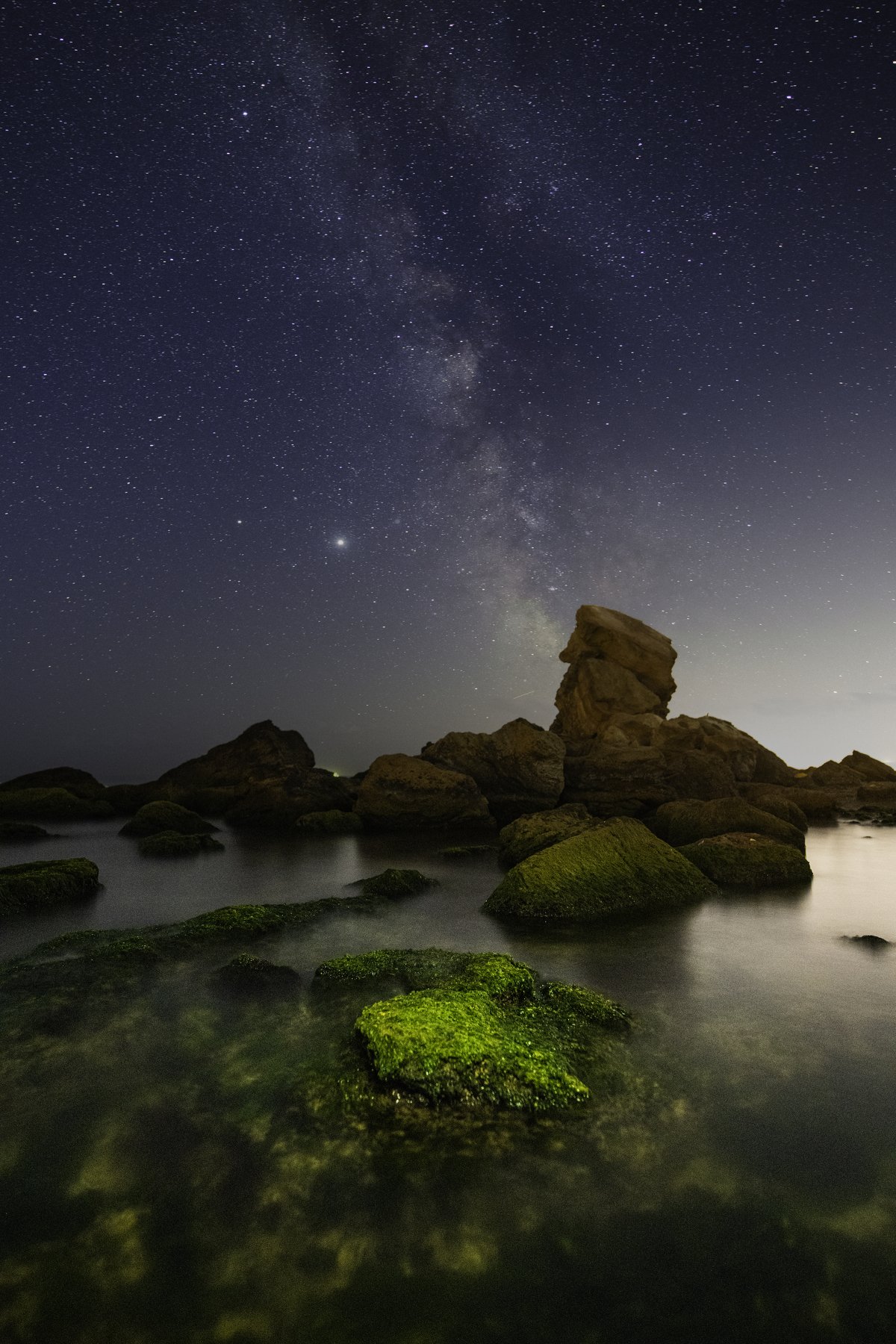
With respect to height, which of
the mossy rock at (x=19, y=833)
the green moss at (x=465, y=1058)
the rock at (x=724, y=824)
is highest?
the rock at (x=724, y=824)

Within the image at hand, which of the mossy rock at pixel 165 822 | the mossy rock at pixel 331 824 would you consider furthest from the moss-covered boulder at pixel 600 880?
the mossy rock at pixel 165 822

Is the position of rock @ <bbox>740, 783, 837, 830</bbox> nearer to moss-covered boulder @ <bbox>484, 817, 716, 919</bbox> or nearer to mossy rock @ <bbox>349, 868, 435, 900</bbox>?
moss-covered boulder @ <bbox>484, 817, 716, 919</bbox>

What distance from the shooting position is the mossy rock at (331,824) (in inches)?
1178

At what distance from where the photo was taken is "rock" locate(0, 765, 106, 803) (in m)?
40.1

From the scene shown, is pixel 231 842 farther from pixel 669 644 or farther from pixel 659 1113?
pixel 669 644

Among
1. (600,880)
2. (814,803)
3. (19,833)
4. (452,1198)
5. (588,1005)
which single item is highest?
(814,803)

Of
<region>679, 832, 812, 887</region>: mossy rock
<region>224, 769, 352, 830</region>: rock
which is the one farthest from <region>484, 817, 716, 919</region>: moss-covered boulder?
<region>224, 769, 352, 830</region>: rock

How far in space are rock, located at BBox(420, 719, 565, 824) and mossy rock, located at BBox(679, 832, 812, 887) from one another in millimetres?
16758

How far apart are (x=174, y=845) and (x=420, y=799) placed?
10895 mm

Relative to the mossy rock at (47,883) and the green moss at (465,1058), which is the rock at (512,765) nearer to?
the mossy rock at (47,883)

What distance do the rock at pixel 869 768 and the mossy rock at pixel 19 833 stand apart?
200 feet

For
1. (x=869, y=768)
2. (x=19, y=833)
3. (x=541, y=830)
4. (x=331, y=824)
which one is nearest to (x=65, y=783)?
(x=19, y=833)

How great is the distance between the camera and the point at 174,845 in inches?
933

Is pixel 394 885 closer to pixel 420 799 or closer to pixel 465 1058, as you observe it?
pixel 465 1058
